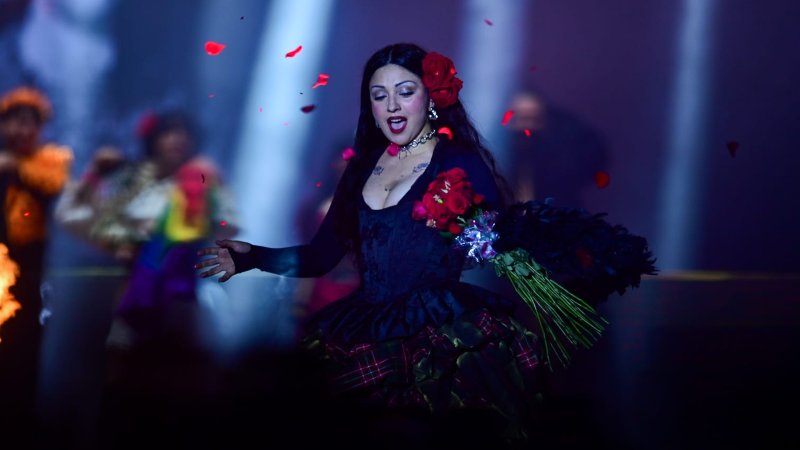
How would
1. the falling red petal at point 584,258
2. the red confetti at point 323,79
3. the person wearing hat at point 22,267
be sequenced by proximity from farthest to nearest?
the red confetti at point 323,79 < the person wearing hat at point 22,267 < the falling red petal at point 584,258

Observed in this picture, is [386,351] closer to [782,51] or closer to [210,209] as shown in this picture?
[210,209]

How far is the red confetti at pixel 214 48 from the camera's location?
4.97m

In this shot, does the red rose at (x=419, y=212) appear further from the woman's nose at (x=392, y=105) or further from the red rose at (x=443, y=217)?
the woman's nose at (x=392, y=105)

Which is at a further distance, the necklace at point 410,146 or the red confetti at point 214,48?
the red confetti at point 214,48

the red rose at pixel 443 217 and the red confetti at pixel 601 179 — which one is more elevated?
the red confetti at pixel 601 179

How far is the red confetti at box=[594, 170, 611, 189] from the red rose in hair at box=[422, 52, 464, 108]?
8.29 feet

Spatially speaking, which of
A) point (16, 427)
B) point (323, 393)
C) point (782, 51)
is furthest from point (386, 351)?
point (782, 51)

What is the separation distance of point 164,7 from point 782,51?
348 cm

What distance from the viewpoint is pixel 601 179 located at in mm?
5141

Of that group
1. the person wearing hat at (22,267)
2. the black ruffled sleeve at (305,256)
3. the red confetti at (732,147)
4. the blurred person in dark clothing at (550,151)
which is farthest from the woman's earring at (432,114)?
the red confetti at (732,147)

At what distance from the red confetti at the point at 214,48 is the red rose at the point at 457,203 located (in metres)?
2.86

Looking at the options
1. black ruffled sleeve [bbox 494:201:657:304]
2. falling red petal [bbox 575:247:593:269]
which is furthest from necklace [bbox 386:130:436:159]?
falling red petal [bbox 575:247:593:269]

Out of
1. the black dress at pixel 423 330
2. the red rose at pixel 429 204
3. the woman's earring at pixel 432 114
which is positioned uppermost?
the woman's earring at pixel 432 114

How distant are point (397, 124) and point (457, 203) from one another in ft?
1.38
